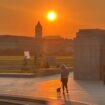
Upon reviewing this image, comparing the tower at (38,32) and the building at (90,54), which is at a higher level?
the tower at (38,32)

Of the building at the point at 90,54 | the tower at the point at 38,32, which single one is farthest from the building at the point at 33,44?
the building at the point at 90,54

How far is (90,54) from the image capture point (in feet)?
118

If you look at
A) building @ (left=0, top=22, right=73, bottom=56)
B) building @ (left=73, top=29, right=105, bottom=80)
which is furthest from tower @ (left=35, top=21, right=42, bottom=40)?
building @ (left=73, top=29, right=105, bottom=80)

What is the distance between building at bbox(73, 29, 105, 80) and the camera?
117 ft

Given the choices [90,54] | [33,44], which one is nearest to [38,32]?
[33,44]

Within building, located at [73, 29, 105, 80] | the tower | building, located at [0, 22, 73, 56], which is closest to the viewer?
building, located at [73, 29, 105, 80]

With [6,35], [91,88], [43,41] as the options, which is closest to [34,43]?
[43,41]

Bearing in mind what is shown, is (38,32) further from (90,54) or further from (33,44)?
(90,54)

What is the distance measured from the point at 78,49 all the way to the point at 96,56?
56.5 inches

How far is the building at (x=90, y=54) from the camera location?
117ft

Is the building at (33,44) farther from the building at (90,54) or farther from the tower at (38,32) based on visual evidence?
the building at (90,54)

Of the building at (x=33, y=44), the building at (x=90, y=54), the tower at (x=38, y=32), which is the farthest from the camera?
the tower at (x=38, y=32)

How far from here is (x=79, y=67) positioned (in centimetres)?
3609

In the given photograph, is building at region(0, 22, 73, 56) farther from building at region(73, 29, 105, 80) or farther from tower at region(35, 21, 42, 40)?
building at region(73, 29, 105, 80)
